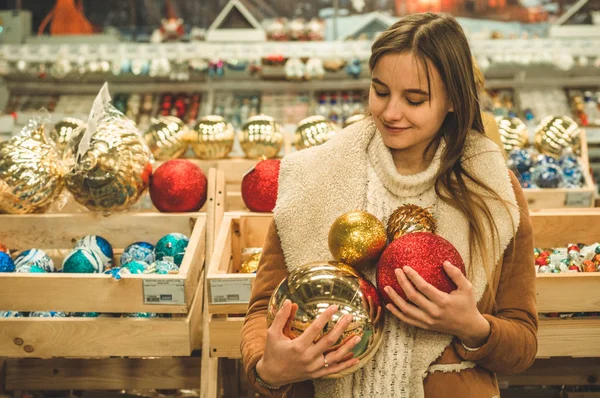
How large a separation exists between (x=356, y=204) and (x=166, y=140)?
5.32 ft

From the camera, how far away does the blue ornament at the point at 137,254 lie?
6.61 feet

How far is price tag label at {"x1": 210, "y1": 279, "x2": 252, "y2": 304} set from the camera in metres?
1.74

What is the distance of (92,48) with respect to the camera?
4117 mm

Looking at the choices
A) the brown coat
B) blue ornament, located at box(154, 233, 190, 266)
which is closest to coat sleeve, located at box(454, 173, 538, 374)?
the brown coat

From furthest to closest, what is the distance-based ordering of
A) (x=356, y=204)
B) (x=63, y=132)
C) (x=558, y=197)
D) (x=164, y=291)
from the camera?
1. (x=63, y=132)
2. (x=558, y=197)
3. (x=164, y=291)
4. (x=356, y=204)

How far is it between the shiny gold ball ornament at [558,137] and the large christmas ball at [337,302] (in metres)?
2.04

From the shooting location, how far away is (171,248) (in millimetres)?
2021

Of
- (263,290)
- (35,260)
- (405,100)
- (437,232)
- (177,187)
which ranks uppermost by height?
(405,100)

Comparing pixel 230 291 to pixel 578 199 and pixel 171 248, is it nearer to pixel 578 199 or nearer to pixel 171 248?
pixel 171 248

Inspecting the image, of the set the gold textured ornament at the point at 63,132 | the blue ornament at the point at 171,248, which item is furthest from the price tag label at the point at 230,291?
the gold textured ornament at the point at 63,132

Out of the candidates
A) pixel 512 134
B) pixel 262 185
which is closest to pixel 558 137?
pixel 512 134

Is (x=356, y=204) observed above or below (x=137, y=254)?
above

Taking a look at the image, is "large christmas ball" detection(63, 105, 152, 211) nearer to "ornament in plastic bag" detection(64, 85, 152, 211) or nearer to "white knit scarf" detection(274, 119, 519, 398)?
"ornament in plastic bag" detection(64, 85, 152, 211)

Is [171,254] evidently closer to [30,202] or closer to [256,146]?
[30,202]
